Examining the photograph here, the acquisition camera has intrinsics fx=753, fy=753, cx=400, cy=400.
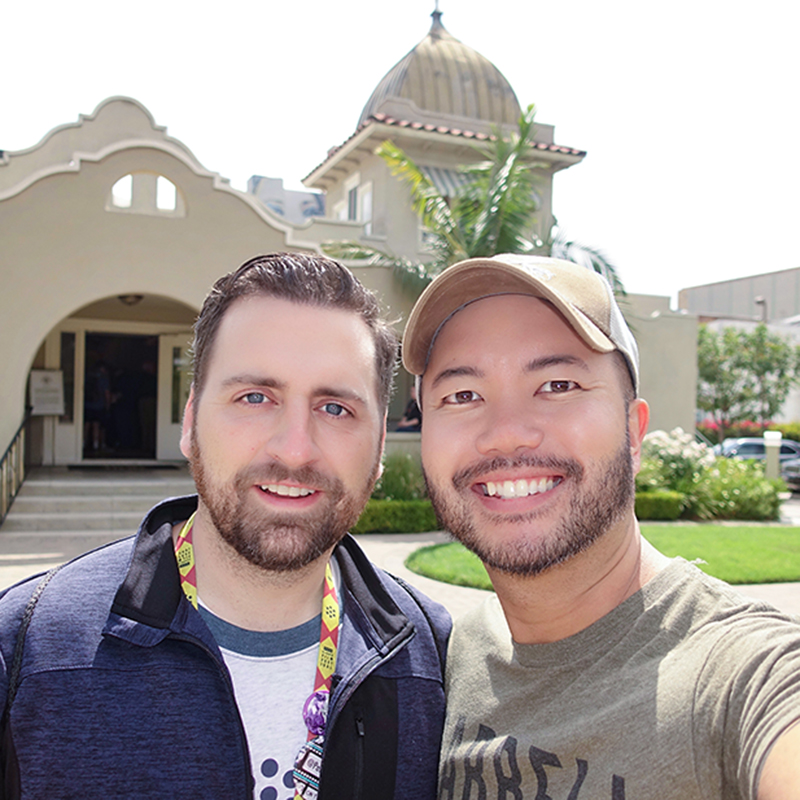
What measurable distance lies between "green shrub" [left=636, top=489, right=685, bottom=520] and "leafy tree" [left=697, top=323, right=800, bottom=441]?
862 inches

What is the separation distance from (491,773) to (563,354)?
1111 millimetres

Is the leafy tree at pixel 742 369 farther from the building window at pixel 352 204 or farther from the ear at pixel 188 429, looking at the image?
the ear at pixel 188 429

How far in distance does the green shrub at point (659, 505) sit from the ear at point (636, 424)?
534 inches

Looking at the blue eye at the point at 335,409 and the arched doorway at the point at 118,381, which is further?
the arched doorway at the point at 118,381

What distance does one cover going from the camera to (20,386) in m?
12.0

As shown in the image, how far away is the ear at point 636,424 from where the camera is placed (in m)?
2.21

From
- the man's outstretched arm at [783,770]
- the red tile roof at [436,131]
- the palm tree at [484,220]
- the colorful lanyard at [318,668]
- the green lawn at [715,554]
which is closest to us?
the man's outstretched arm at [783,770]

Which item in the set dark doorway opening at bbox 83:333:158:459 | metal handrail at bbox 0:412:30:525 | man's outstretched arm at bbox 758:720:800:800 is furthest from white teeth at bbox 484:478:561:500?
dark doorway opening at bbox 83:333:158:459

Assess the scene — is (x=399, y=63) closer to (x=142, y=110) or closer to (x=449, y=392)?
(x=142, y=110)

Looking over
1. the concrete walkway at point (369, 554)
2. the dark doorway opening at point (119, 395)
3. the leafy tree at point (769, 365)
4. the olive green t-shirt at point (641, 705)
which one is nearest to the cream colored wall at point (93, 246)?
the concrete walkway at point (369, 554)

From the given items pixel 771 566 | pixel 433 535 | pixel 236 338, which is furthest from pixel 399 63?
pixel 236 338

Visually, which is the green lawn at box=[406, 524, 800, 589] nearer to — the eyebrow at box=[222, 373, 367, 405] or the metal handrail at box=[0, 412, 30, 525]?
the metal handrail at box=[0, 412, 30, 525]

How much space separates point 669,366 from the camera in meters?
20.4

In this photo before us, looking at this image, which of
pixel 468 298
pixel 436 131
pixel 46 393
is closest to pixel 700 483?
pixel 436 131
